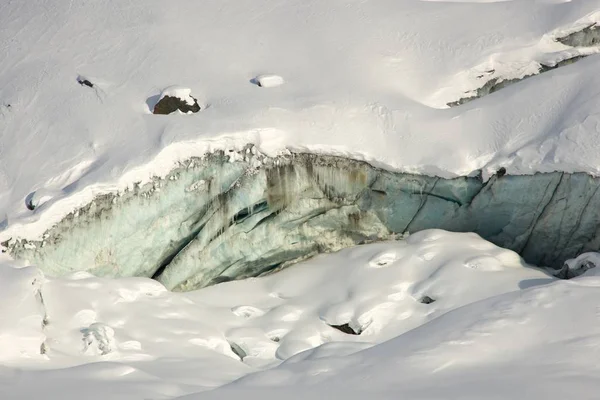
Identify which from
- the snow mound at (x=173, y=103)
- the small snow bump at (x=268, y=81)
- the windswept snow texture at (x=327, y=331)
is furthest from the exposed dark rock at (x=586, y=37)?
the snow mound at (x=173, y=103)

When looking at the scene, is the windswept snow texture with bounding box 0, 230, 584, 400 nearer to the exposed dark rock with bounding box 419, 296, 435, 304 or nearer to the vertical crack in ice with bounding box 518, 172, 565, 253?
the exposed dark rock with bounding box 419, 296, 435, 304

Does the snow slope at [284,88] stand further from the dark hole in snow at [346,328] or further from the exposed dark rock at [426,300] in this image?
the dark hole in snow at [346,328]

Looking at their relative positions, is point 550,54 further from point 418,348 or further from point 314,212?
point 418,348

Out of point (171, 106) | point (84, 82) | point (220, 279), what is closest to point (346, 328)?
point (220, 279)

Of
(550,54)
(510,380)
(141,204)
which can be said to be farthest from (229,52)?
(510,380)

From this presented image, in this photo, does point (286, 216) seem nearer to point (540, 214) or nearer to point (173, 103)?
point (173, 103)

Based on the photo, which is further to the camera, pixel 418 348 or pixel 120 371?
pixel 120 371
